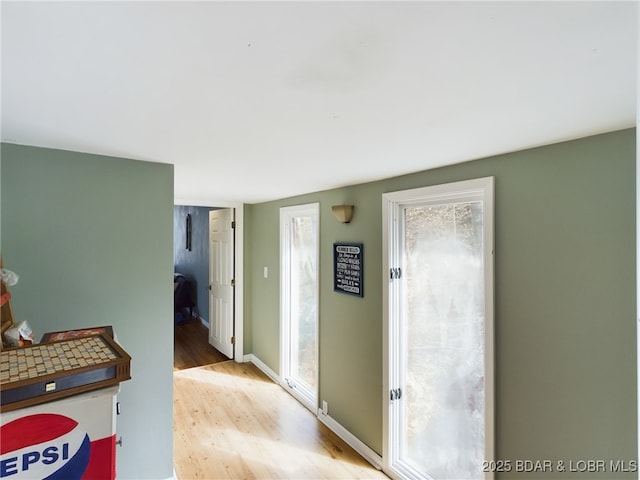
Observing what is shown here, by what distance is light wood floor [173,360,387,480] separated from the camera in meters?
2.46

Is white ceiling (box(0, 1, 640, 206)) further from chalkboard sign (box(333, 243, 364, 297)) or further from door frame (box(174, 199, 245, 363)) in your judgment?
door frame (box(174, 199, 245, 363))

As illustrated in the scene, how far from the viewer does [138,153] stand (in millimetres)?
1846

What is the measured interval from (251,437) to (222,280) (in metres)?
2.32

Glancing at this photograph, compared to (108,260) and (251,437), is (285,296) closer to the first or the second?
(251,437)

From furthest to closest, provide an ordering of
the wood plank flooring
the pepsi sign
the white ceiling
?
the wood plank flooring → the pepsi sign → the white ceiling

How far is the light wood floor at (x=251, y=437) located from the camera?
2.46 meters

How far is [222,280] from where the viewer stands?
4.71 metres

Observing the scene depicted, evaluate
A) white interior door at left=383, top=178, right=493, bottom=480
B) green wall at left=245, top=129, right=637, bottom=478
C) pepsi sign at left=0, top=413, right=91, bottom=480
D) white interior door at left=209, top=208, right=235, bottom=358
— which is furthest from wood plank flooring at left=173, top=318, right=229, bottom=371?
green wall at left=245, top=129, right=637, bottom=478

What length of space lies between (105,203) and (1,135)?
543 mm

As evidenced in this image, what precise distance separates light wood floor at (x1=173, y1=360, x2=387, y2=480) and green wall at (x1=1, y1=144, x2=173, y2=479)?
554 mm

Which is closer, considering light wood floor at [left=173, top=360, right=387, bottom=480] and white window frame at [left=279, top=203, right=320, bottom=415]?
light wood floor at [left=173, top=360, right=387, bottom=480]

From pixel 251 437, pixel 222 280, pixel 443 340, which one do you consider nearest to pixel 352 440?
pixel 251 437

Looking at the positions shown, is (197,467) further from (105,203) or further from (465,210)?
(465,210)

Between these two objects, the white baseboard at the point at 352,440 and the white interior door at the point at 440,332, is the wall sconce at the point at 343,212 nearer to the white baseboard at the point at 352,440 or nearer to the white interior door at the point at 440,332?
the white interior door at the point at 440,332
